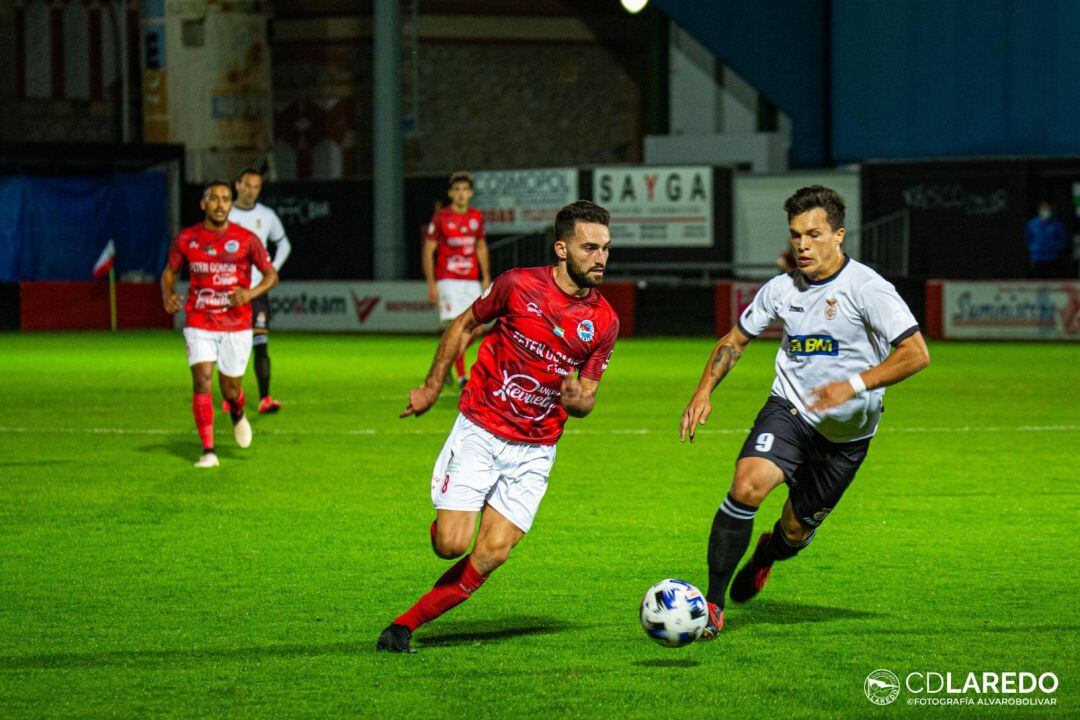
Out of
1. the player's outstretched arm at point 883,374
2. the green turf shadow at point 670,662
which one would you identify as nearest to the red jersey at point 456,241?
the player's outstretched arm at point 883,374

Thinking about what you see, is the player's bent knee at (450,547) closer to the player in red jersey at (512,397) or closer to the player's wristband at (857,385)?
the player in red jersey at (512,397)

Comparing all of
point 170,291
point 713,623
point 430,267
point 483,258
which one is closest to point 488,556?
point 713,623

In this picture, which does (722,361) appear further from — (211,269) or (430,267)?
(430,267)

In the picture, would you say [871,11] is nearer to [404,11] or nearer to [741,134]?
[741,134]

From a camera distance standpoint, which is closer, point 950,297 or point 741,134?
point 950,297

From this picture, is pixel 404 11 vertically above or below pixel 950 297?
above

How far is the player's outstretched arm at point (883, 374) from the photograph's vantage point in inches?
246

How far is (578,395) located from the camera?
251 inches

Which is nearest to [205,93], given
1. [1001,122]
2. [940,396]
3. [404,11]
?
[404,11]

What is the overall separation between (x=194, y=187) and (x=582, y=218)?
32.9 meters

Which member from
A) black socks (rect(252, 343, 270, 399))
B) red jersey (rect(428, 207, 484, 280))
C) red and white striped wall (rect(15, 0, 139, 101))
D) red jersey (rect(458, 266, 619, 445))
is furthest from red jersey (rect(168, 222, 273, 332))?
red and white striped wall (rect(15, 0, 139, 101))

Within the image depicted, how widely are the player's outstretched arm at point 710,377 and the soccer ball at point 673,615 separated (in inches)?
27.7

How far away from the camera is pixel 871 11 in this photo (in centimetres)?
3512

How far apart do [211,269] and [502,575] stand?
4.90 metres
